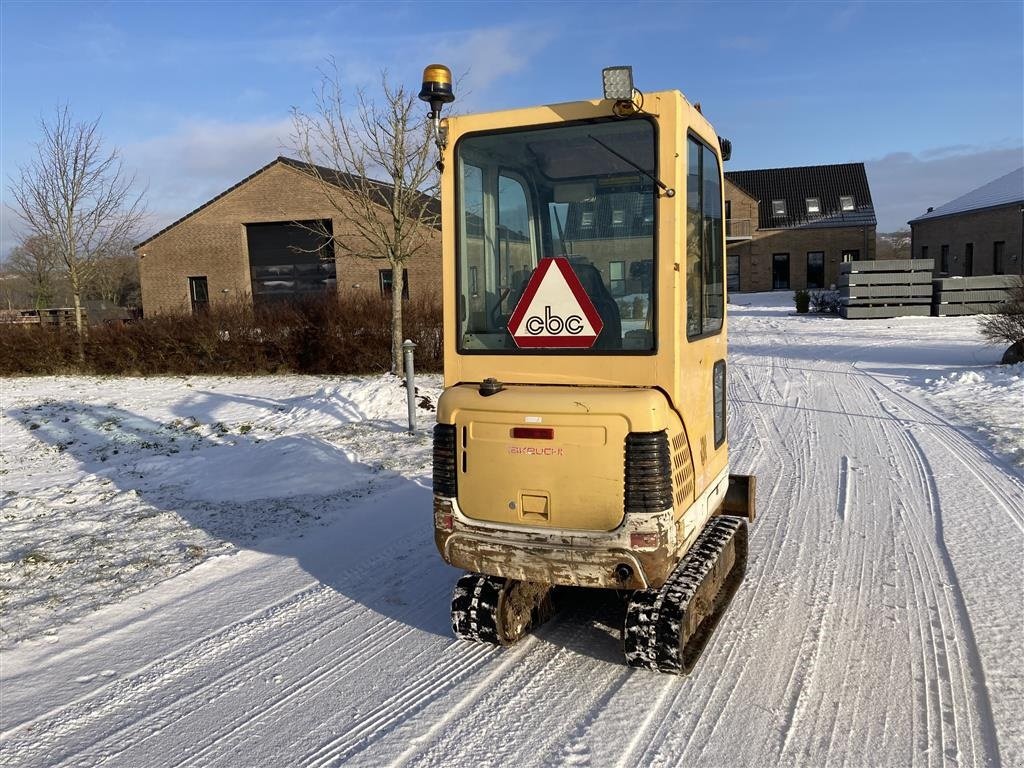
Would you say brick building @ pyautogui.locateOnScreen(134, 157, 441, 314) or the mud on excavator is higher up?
brick building @ pyautogui.locateOnScreen(134, 157, 441, 314)

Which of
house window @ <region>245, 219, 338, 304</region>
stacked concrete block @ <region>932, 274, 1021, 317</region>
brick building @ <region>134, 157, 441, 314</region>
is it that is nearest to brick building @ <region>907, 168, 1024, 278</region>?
stacked concrete block @ <region>932, 274, 1021, 317</region>

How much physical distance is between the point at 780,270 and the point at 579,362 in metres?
47.8

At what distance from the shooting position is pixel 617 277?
3824 mm

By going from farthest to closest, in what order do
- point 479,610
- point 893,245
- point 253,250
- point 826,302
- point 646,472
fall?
point 893,245 → point 253,250 → point 826,302 → point 479,610 → point 646,472

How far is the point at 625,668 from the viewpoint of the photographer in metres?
4.05

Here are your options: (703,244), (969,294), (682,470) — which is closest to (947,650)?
(682,470)

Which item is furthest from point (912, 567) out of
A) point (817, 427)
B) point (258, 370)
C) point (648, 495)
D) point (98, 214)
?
point (98, 214)

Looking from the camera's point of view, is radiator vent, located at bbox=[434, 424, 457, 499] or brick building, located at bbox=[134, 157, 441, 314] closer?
radiator vent, located at bbox=[434, 424, 457, 499]

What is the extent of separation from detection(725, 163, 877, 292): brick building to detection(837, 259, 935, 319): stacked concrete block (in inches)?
771

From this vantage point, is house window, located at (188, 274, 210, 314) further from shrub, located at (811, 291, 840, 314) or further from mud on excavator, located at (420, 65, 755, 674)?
mud on excavator, located at (420, 65, 755, 674)

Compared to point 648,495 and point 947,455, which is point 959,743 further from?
point 947,455

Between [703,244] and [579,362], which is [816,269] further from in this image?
[579,362]

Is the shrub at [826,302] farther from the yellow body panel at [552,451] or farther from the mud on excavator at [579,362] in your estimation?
the yellow body panel at [552,451]

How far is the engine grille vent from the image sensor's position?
11.8ft
